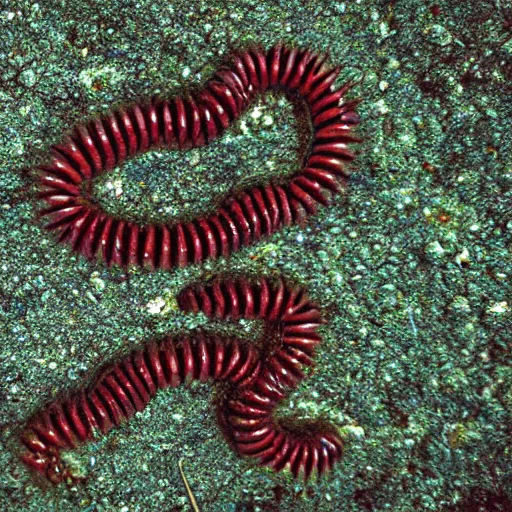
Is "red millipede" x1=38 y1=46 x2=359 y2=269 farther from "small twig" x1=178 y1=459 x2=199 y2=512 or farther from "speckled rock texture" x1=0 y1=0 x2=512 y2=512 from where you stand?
"small twig" x1=178 y1=459 x2=199 y2=512

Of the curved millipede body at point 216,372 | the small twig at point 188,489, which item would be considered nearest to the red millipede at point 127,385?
the curved millipede body at point 216,372

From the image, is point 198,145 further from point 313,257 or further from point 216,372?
point 216,372

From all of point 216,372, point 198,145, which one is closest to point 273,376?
point 216,372

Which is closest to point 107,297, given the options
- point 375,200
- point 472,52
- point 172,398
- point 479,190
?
point 172,398

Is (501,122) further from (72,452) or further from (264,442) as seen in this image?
(72,452)

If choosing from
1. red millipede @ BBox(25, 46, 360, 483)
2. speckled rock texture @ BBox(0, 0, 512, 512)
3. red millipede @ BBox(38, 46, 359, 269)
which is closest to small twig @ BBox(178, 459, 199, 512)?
speckled rock texture @ BBox(0, 0, 512, 512)

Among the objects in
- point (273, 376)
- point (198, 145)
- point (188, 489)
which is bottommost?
point (188, 489)

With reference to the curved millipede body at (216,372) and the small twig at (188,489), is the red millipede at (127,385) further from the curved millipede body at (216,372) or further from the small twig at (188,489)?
the small twig at (188,489)
